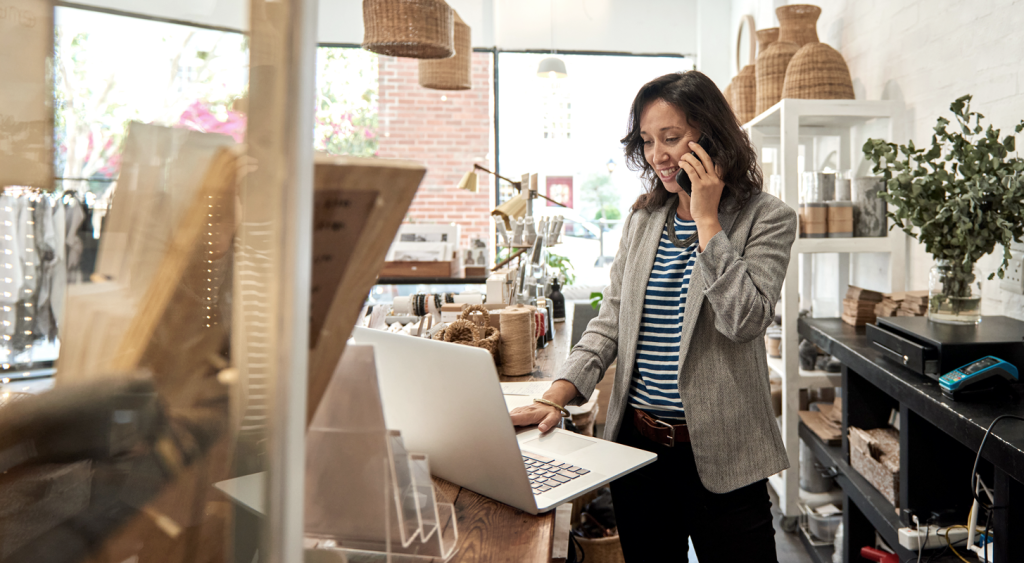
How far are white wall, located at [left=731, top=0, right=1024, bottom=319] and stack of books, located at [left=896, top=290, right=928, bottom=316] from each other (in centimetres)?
20

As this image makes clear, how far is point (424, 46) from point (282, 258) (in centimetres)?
309

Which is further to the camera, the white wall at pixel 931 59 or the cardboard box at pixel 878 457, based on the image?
the white wall at pixel 931 59

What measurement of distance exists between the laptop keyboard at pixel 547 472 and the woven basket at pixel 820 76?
2.36 meters

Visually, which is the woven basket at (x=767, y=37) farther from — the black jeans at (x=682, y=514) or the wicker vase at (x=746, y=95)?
the black jeans at (x=682, y=514)

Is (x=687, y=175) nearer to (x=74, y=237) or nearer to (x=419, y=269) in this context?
(x=74, y=237)

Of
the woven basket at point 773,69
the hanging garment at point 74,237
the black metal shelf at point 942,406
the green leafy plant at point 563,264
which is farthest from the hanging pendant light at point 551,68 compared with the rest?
the hanging garment at point 74,237

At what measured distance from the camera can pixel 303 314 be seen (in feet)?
0.86

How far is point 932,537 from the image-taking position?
1.64m

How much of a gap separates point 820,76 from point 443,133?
3595mm

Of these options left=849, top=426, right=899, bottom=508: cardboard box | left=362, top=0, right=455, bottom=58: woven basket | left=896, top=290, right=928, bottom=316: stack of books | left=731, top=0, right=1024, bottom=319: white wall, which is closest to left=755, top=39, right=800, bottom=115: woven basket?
left=731, top=0, right=1024, bottom=319: white wall

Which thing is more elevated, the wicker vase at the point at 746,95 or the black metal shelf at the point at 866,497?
the wicker vase at the point at 746,95

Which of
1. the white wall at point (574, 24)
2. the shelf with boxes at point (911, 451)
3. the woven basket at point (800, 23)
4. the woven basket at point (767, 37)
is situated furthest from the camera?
the white wall at point (574, 24)

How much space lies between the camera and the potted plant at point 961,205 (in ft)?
5.37

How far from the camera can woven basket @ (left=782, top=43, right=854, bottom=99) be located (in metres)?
2.74
